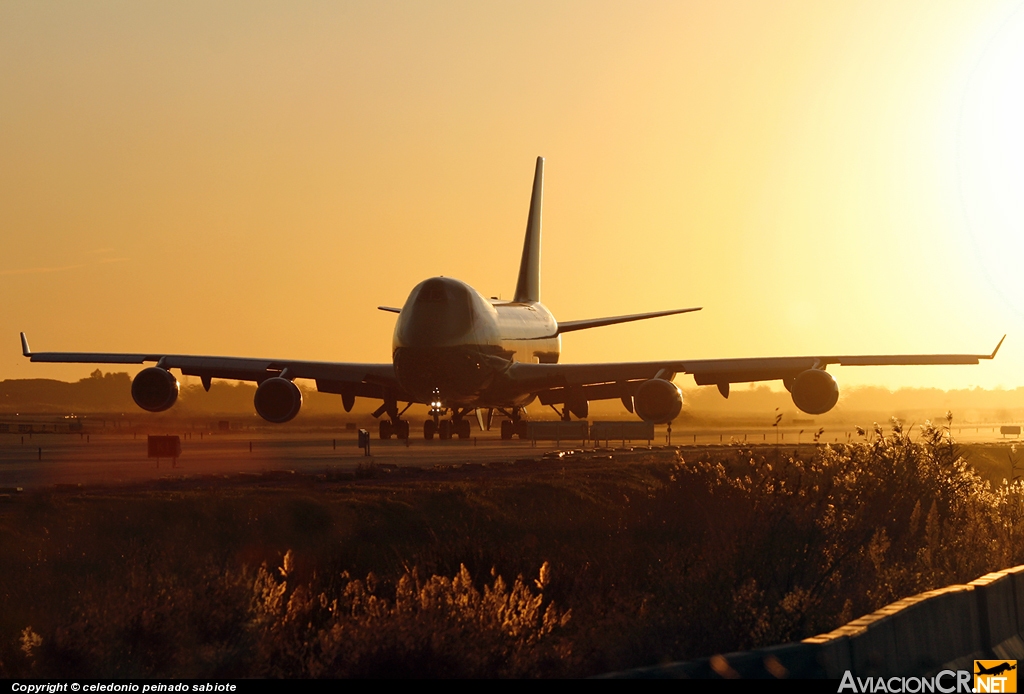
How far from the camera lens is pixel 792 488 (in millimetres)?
20594

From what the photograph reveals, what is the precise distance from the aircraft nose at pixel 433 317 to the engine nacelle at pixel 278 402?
13.4ft

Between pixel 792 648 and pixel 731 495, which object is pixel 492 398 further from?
pixel 792 648

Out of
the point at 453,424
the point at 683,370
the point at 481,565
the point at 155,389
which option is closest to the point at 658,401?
the point at 683,370

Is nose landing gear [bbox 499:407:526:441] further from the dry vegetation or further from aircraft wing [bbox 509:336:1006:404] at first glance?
the dry vegetation

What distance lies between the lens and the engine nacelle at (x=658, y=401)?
39.1 m

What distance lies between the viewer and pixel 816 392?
4053 cm

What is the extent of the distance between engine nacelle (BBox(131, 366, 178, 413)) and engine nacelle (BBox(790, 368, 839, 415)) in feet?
66.4

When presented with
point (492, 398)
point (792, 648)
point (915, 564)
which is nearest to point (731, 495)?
point (915, 564)

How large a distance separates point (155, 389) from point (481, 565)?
2367 cm

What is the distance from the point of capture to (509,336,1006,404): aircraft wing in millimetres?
42156

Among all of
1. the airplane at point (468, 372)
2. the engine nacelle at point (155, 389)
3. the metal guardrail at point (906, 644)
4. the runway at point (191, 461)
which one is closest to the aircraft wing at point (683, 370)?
the airplane at point (468, 372)

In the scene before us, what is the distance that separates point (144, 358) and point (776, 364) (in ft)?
71.7

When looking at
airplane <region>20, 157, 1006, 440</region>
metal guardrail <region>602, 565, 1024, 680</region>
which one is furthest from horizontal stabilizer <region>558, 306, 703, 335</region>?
metal guardrail <region>602, 565, 1024, 680</region>

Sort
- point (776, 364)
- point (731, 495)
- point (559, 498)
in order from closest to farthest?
point (731, 495) < point (559, 498) < point (776, 364)
